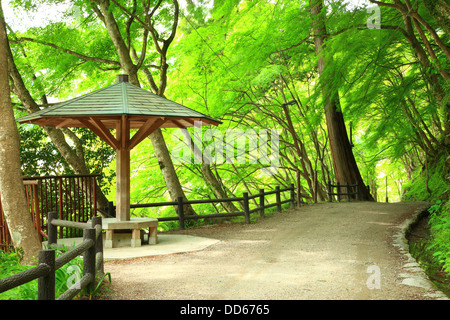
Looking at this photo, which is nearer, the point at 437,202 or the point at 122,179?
the point at 122,179

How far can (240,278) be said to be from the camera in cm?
579

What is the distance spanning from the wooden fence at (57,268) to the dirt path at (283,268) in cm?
43

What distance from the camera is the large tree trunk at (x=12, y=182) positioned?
6.58 metres

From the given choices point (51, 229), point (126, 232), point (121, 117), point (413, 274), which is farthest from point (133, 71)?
point (413, 274)

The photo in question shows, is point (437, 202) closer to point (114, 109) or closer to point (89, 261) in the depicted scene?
point (114, 109)

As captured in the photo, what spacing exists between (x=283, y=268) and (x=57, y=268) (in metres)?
3.53

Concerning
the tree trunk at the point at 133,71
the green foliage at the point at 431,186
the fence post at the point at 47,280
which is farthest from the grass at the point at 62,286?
the green foliage at the point at 431,186

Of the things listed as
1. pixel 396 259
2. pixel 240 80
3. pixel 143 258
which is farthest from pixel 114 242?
pixel 240 80

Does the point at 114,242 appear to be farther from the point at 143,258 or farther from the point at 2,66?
the point at 2,66
